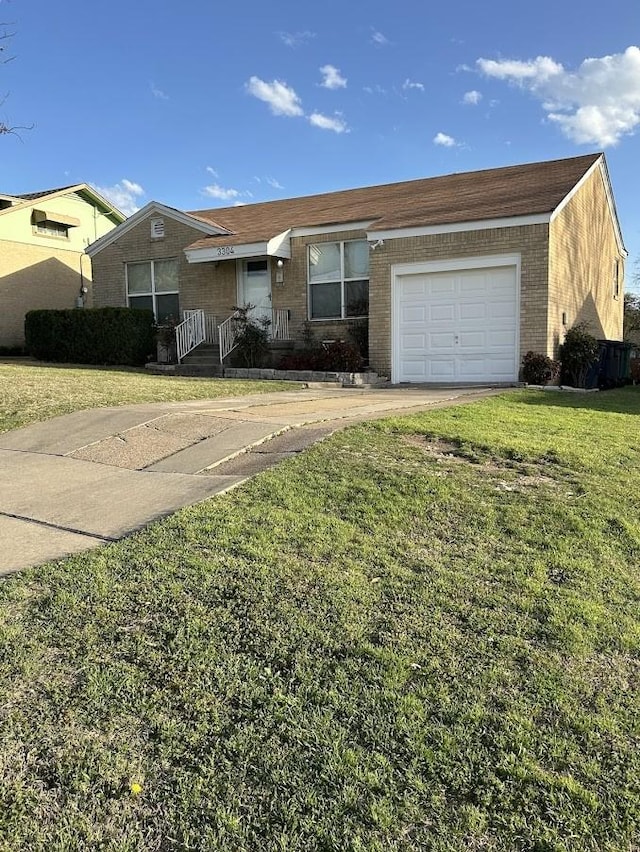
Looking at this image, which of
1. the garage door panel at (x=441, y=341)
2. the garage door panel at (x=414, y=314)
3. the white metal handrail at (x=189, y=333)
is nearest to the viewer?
the garage door panel at (x=441, y=341)

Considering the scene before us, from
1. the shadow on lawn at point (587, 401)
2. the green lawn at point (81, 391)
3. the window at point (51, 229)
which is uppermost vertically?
the window at point (51, 229)

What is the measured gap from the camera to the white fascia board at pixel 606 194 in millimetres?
13502

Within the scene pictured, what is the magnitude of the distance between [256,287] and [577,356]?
27.2ft

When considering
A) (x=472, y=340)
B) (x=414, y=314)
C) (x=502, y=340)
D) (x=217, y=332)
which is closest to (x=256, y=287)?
(x=217, y=332)

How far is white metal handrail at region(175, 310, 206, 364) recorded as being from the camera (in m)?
17.0

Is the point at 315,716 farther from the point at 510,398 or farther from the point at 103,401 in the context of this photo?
the point at 510,398

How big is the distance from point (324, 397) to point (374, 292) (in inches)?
178

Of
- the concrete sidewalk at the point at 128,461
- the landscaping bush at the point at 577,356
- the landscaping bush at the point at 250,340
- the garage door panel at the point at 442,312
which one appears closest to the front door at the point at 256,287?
the landscaping bush at the point at 250,340

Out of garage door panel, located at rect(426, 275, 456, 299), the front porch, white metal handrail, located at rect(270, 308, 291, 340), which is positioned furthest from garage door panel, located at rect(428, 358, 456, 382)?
white metal handrail, located at rect(270, 308, 291, 340)

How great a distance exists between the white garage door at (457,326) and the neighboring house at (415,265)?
2 cm

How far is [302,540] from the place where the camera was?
13.3 ft

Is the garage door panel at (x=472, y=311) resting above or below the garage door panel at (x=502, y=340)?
above

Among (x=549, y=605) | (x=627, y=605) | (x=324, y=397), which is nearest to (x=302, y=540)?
(x=549, y=605)

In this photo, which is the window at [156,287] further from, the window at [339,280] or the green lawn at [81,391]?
the green lawn at [81,391]
